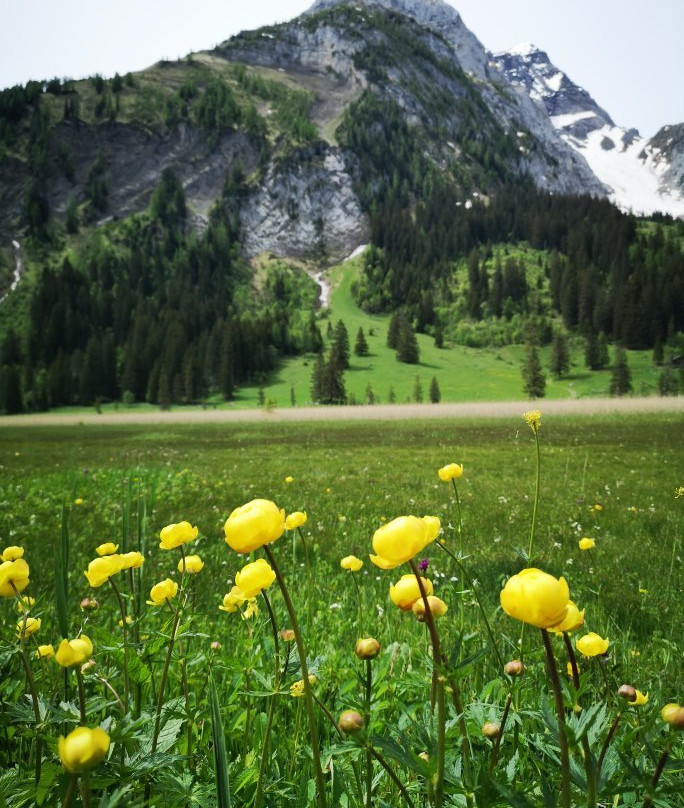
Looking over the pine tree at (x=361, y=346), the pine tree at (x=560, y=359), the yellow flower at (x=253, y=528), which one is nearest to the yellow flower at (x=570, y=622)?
the yellow flower at (x=253, y=528)

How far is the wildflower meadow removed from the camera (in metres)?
0.98

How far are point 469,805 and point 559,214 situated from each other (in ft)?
455

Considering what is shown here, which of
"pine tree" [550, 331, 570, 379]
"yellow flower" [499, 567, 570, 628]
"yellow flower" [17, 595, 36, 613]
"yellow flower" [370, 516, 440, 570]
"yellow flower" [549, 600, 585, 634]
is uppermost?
"pine tree" [550, 331, 570, 379]

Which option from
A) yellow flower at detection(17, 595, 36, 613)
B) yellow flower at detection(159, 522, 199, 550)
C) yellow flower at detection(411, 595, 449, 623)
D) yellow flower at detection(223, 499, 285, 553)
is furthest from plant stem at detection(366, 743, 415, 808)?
yellow flower at detection(17, 595, 36, 613)

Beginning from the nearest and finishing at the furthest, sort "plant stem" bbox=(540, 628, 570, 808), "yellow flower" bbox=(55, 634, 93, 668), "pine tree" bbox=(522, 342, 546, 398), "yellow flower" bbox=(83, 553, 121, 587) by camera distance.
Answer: "plant stem" bbox=(540, 628, 570, 808) < "yellow flower" bbox=(55, 634, 93, 668) < "yellow flower" bbox=(83, 553, 121, 587) < "pine tree" bbox=(522, 342, 546, 398)

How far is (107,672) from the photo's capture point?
211 cm

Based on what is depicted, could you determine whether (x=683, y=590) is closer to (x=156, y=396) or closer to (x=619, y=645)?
(x=619, y=645)

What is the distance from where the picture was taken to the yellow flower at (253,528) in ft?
3.23

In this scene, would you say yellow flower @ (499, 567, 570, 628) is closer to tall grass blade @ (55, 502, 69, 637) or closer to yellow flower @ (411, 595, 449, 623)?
yellow flower @ (411, 595, 449, 623)

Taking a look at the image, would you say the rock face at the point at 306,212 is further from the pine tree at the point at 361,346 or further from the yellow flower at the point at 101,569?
the yellow flower at the point at 101,569

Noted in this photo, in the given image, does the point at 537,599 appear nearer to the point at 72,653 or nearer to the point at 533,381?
the point at 72,653

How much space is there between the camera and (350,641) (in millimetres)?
2752

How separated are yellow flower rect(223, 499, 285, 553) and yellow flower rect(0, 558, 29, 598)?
0.88 metres

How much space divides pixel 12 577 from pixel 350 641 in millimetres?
1940
